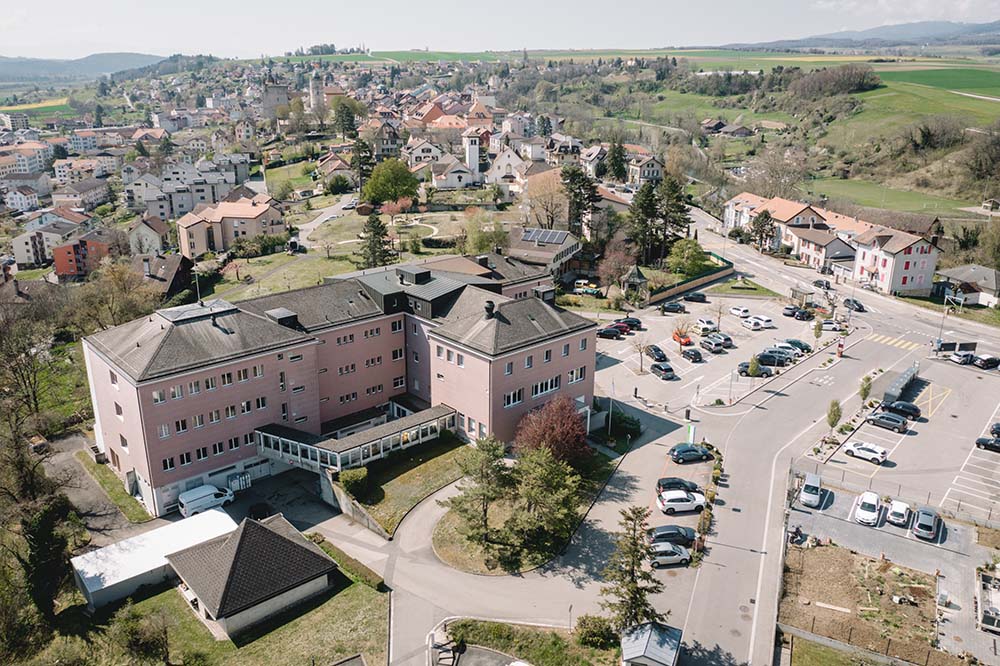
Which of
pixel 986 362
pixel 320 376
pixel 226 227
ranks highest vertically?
pixel 226 227

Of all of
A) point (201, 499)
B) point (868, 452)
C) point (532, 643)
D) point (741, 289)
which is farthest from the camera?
point (741, 289)

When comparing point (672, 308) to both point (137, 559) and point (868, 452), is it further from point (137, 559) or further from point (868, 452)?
point (137, 559)

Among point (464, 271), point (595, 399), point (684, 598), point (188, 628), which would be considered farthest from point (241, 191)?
point (684, 598)

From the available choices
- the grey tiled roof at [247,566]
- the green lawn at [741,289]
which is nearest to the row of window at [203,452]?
the grey tiled roof at [247,566]

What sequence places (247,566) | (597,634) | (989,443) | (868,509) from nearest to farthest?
(597,634), (247,566), (868,509), (989,443)

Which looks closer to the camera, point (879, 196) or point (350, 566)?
point (350, 566)

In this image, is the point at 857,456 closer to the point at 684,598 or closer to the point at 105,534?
the point at 684,598

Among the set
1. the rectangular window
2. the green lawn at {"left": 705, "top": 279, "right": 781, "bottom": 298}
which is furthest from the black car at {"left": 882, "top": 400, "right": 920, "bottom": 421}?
the green lawn at {"left": 705, "top": 279, "right": 781, "bottom": 298}

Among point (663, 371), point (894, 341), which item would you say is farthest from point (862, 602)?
point (894, 341)

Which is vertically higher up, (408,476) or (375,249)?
(375,249)
